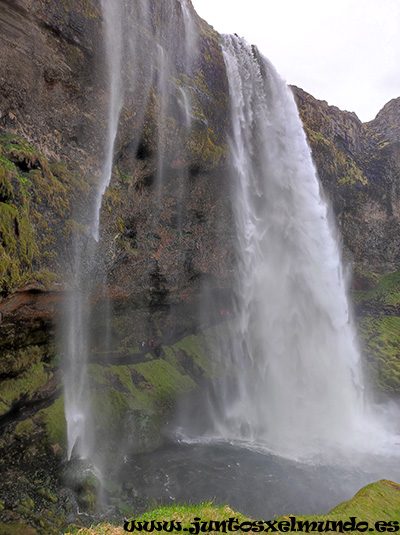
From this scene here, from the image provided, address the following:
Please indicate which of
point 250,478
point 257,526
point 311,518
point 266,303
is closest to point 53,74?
point 257,526

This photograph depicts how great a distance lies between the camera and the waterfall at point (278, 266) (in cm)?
1820

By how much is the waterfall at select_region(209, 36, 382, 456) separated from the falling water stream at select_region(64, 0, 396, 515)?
0.06 m

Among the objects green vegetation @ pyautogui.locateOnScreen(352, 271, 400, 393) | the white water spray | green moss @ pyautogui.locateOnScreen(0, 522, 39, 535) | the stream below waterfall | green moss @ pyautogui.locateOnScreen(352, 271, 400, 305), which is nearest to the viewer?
green moss @ pyautogui.locateOnScreen(0, 522, 39, 535)

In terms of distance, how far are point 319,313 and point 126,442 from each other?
13.2m

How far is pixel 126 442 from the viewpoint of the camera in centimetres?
1240

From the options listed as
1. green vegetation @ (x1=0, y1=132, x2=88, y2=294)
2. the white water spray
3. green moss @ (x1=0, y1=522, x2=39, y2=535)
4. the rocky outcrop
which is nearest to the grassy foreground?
green moss @ (x1=0, y1=522, x2=39, y2=535)

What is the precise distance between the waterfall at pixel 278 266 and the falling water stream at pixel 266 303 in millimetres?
64

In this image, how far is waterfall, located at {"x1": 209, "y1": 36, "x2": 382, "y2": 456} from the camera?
18.2 meters

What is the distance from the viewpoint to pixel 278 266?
1945 cm

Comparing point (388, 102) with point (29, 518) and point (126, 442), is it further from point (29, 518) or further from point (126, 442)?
point (29, 518)

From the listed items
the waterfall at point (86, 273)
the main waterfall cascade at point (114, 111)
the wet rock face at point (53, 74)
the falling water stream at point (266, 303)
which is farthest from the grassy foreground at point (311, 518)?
the wet rock face at point (53, 74)

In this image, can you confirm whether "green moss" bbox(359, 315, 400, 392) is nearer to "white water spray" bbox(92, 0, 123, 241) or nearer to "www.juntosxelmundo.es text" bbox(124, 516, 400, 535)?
"www.juntosxelmundo.es text" bbox(124, 516, 400, 535)

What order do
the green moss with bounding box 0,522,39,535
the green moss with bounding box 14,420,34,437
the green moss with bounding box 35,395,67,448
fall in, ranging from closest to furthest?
the green moss with bounding box 0,522,39,535 → the green moss with bounding box 14,420,34,437 → the green moss with bounding box 35,395,67,448

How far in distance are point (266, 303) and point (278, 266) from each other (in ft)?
8.06
